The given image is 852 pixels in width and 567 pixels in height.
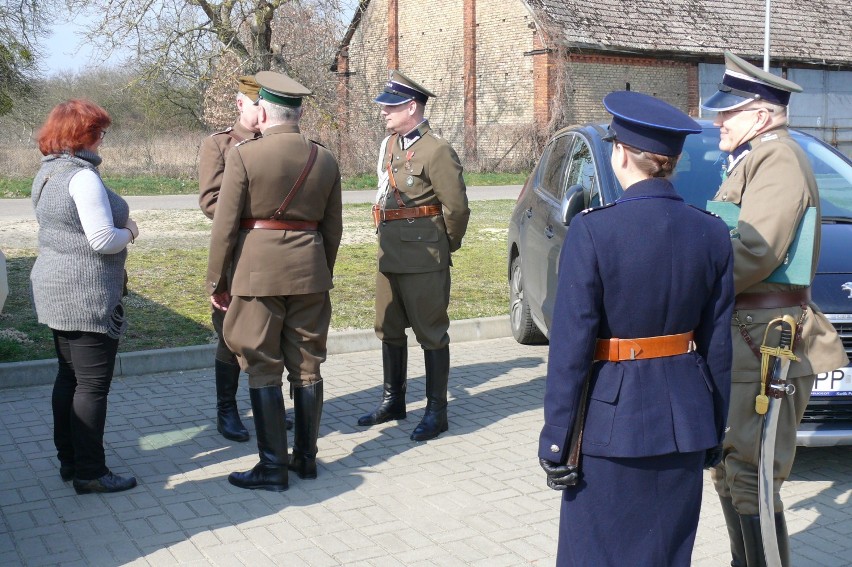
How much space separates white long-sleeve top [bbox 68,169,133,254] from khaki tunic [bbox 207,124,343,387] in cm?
54

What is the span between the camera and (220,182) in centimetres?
625

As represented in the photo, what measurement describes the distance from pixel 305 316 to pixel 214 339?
3182 millimetres

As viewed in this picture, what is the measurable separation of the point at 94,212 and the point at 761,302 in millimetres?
3226

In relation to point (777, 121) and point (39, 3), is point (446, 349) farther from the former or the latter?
point (39, 3)

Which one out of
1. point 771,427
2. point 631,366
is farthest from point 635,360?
point 771,427

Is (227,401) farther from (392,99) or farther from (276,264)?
(392,99)

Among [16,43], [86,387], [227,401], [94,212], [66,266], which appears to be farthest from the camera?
[16,43]

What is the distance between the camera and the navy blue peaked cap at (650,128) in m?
3.05

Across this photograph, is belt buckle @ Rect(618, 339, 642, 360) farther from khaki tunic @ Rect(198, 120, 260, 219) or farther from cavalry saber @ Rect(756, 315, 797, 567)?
khaki tunic @ Rect(198, 120, 260, 219)

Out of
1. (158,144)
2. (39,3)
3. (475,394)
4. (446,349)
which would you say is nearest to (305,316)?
(446,349)

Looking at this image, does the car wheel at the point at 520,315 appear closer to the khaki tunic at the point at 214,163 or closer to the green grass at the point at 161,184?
the khaki tunic at the point at 214,163

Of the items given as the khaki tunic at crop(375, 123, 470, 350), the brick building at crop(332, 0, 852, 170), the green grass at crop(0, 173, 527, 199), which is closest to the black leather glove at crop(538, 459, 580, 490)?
the khaki tunic at crop(375, 123, 470, 350)

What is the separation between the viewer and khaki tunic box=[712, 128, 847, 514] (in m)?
3.78

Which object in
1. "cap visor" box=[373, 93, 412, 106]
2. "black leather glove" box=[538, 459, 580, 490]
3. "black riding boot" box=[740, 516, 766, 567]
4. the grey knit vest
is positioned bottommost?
"black riding boot" box=[740, 516, 766, 567]
